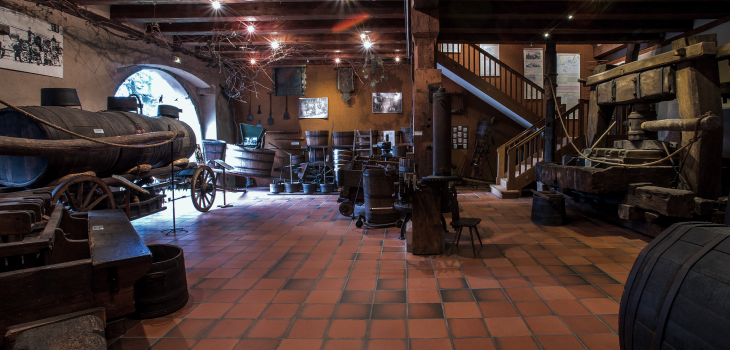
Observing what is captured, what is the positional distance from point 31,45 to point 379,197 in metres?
5.68

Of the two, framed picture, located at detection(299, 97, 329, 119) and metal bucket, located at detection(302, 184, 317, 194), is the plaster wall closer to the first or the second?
framed picture, located at detection(299, 97, 329, 119)

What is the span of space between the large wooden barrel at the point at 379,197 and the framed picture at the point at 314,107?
279 inches

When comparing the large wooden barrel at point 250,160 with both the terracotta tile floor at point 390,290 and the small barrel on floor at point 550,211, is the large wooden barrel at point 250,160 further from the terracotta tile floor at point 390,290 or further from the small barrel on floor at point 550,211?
the small barrel on floor at point 550,211

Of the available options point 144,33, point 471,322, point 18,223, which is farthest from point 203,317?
point 144,33

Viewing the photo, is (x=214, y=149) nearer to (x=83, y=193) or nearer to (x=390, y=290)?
(x=83, y=193)

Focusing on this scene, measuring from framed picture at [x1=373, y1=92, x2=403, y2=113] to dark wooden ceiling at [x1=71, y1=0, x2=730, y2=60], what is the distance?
3173 millimetres

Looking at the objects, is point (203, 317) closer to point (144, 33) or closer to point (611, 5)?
point (144, 33)

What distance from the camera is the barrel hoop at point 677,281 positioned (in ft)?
4.70

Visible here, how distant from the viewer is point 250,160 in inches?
374

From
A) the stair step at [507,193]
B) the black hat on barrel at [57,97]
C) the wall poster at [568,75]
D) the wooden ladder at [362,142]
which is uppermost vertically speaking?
the wall poster at [568,75]

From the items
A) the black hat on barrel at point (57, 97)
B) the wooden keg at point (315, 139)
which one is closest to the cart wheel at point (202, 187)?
the black hat on barrel at point (57, 97)

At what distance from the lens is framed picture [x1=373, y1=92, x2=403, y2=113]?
12.5 meters

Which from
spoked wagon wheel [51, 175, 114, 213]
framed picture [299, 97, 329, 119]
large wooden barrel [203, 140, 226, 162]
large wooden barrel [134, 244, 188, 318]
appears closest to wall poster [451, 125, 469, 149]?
framed picture [299, 97, 329, 119]

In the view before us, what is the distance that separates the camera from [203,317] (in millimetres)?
2982
